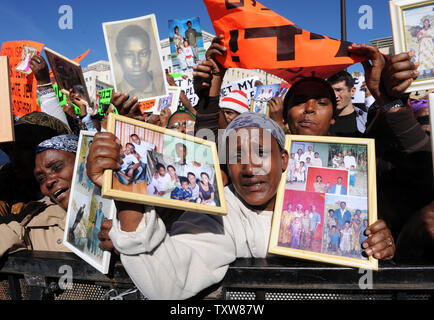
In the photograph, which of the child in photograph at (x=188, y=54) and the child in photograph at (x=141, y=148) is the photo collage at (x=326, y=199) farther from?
the child in photograph at (x=188, y=54)

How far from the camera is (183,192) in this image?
1452 millimetres

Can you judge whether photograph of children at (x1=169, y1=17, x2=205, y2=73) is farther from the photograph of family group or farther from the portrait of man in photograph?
the photograph of family group

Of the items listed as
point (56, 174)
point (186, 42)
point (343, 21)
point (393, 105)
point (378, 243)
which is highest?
point (343, 21)

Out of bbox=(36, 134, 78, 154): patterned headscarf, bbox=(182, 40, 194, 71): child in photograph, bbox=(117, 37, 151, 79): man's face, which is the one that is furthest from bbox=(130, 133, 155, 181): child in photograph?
bbox=(182, 40, 194, 71): child in photograph

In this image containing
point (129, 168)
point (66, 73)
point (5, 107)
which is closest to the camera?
point (129, 168)

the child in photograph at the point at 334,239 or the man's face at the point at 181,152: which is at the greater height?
the man's face at the point at 181,152

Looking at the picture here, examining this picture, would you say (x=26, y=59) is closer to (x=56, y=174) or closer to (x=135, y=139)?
(x=56, y=174)

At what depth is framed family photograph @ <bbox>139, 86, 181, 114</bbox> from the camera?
4938mm

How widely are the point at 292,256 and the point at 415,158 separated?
0.96m

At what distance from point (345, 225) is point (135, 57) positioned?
269 centimetres

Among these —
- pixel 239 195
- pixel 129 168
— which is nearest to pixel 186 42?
pixel 239 195

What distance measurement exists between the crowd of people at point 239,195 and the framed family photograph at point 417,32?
0.90 ft

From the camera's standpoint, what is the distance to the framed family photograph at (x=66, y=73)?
3.87m

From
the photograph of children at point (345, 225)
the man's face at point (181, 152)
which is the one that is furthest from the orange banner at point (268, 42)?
the man's face at point (181, 152)
